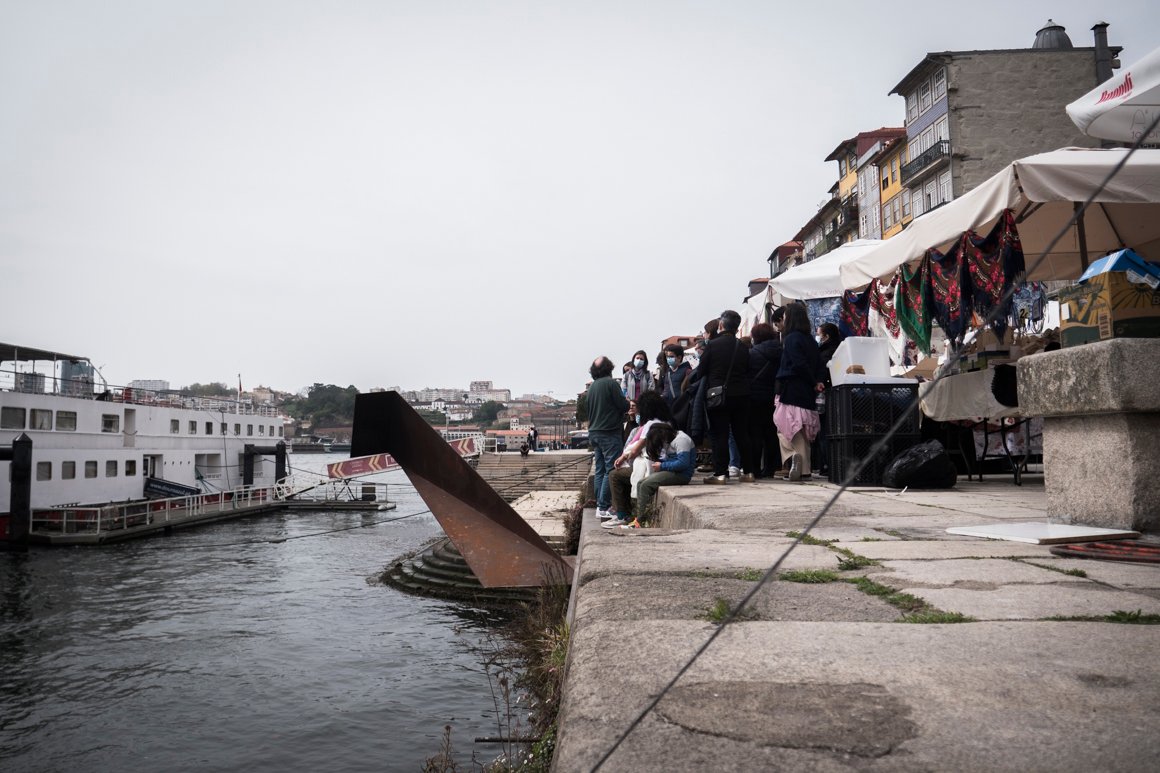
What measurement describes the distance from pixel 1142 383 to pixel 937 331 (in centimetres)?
736

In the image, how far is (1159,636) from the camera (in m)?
2.03

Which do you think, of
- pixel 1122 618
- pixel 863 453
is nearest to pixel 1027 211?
pixel 863 453

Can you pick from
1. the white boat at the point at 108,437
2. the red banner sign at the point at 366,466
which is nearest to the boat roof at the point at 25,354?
the white boat at the point at 108,437

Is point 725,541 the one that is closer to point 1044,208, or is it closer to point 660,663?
point 660,663

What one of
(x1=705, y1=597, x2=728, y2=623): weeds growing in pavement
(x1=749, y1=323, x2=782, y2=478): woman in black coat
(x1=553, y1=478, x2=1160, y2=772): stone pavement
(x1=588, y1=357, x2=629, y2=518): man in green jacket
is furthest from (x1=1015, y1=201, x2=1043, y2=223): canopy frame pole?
(x1=705, y1=597, x2=728, y2=623): weeds growing in pavement

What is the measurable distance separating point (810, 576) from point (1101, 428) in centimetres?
180

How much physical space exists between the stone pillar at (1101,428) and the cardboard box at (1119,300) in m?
0.20

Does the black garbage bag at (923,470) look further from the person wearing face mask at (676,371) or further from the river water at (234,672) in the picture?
the river water at (234,672)

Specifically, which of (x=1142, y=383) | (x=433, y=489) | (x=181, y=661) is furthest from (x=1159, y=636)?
(x=181, y=661)

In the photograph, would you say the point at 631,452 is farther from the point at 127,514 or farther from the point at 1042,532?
the point at 127,514

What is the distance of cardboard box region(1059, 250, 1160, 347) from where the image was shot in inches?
144

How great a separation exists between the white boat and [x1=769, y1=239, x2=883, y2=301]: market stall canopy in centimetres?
3452

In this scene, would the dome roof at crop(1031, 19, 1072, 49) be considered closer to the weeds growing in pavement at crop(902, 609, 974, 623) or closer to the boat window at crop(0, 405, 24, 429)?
the weeds growing in pavement at crop(902, 609, 974, 623)

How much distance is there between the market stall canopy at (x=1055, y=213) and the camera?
559cm
